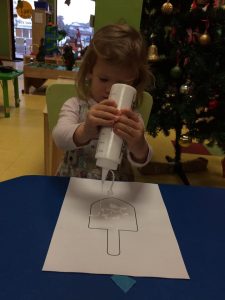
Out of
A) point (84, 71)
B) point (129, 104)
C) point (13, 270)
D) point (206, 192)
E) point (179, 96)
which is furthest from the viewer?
point (179, 96)

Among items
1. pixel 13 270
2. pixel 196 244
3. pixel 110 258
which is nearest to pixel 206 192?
pixel 196 244

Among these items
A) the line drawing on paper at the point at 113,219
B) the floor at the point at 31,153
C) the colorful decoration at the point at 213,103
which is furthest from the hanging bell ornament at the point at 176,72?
the line drawing on paper at the point at 113,219

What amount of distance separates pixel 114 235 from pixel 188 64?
1.12m

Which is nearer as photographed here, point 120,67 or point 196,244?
point 196,244

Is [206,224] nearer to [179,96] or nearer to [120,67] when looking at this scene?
[120,67]

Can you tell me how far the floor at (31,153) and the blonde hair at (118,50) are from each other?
38.8 inches

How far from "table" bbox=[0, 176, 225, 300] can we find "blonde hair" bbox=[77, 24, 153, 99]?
29 centimetres

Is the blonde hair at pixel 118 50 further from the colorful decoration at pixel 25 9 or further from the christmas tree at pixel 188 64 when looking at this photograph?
the colorful decoration at pixel 25 9

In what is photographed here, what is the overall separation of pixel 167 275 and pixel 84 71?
21.6 inches

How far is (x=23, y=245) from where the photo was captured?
1.33 ft

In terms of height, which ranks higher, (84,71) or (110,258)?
(84,71)

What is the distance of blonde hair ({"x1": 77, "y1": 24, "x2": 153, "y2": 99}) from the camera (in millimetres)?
667

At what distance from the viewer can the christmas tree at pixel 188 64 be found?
1.33 meters

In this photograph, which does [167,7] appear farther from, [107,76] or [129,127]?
[129,127]
